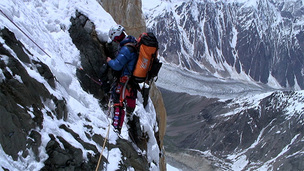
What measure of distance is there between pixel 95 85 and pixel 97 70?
636mm

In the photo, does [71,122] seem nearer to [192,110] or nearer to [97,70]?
[97,70]

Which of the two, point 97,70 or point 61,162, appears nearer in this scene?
point 61,162

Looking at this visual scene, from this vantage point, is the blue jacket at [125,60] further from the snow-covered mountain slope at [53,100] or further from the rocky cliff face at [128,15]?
the rocky cliff face at [128,15]

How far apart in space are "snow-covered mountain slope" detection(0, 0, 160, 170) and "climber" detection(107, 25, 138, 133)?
0.43 m

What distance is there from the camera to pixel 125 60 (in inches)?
332

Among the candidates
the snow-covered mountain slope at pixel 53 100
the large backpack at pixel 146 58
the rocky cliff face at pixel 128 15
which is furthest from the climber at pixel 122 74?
the rocky cliff face at pixel 128 15

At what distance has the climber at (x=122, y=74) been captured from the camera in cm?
838

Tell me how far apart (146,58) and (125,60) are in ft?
1.66

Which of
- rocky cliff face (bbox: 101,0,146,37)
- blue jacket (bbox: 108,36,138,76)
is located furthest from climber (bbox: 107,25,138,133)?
rocky cliff face (bbox: 101,0,146,37)

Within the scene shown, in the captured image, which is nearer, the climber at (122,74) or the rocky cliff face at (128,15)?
the climber at (122,74)

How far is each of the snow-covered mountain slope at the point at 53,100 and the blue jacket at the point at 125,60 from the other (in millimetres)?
1113

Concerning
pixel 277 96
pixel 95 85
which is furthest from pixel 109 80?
pixel 277 96

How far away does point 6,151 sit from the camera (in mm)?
5043

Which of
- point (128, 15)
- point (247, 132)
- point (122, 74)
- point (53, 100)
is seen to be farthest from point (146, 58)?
point (247, 132)
